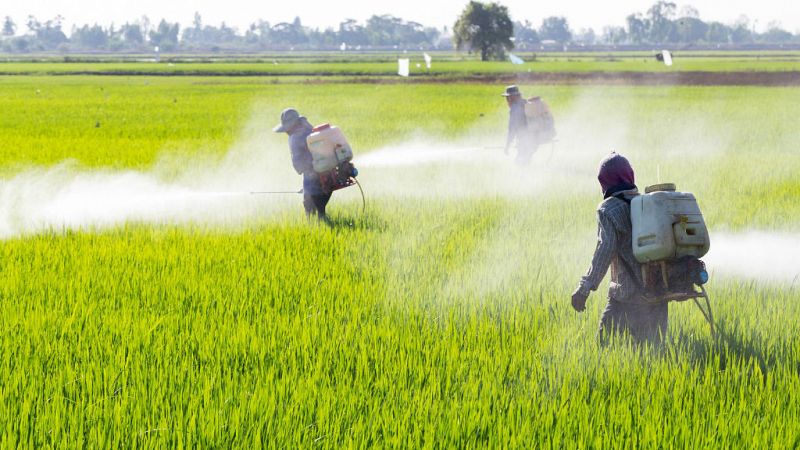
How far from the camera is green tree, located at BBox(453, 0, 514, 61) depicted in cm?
9712

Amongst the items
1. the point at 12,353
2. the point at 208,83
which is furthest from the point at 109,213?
the point at 208,83

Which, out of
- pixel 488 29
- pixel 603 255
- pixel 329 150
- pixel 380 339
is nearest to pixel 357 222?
pixel 329 150

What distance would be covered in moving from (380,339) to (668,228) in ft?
5.71

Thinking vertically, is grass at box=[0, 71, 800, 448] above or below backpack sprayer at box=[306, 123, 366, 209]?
below

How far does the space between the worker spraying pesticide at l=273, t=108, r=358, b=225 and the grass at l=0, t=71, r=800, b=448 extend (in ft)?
1.17

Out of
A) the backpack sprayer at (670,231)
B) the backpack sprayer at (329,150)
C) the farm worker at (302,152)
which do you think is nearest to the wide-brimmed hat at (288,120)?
the farm worker at (302,152)

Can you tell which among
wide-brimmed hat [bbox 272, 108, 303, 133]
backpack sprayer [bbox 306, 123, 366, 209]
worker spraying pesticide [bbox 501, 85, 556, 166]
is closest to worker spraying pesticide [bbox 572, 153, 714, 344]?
backpack sprayer [bbox 306, 123, 366, 209]

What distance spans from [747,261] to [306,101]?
1057 inches

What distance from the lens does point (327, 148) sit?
884 centimetres

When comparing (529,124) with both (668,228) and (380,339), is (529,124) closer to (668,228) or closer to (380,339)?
(380,339)

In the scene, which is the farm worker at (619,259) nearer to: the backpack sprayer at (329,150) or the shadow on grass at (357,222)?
the backpack sprayer at (329,150)

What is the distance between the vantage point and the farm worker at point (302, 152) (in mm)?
9156

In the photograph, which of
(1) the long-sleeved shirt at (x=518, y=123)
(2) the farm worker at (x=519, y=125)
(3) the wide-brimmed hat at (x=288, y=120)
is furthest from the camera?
(1) the long-sleeved shirt at (x=518, y=123)

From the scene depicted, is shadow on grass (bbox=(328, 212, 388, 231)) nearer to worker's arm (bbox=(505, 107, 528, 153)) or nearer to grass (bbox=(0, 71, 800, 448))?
grass (bbox=(0, 71, 800, 448))
